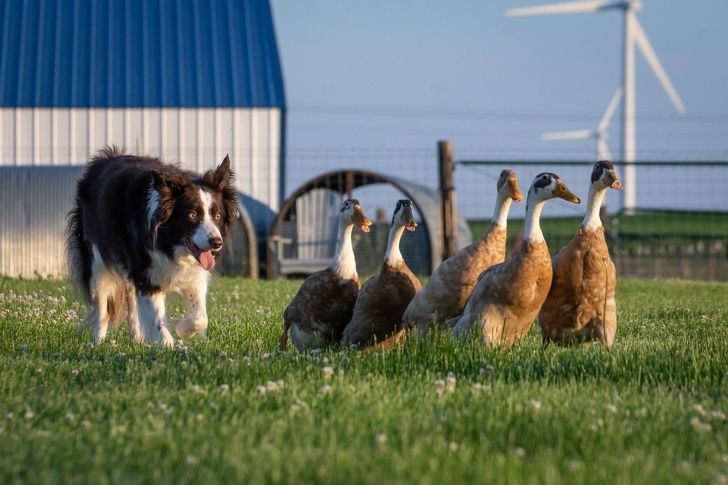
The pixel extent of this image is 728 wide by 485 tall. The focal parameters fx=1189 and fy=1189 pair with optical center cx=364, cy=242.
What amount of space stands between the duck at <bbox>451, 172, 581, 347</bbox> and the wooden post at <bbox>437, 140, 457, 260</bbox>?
38.4 ft

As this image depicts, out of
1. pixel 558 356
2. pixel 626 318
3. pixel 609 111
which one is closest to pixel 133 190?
pixel 558 356

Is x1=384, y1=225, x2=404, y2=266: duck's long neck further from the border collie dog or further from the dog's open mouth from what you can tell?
the dog's open mouth

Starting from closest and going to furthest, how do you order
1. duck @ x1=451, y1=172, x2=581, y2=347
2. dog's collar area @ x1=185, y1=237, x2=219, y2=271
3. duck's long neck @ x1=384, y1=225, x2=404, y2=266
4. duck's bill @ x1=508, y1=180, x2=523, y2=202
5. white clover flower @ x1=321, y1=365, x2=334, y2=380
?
white clover flower @ x1=321, y1=365, x2=334, y2=380, duck @ x1=451, y1=172, x2=581, y2=347, duck's bill @ x1=508, y1=180, x2=523, y2=202, duck's long neck @ x1=384, y1=225, x2=404, y2=266, dog's collar area @ x1=185, y1=237, x2=219, y2=271

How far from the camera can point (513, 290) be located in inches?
261

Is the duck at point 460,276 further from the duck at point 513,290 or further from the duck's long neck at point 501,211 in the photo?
the duck at point 513,290

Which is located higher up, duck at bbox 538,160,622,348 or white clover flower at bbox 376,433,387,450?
duck at bbox 538,160,622,348

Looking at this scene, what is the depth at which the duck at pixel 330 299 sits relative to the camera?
7582 mm

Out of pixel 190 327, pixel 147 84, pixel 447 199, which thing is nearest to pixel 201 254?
pixel 190 327

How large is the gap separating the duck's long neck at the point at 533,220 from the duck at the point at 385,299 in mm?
763

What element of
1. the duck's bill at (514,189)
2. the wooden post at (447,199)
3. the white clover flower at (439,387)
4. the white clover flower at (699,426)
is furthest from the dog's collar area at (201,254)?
the wooden post at (447,199)

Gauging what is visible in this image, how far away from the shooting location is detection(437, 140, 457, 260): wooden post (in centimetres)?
1875

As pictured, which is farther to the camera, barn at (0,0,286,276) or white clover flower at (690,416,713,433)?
barn at (0,0,286,276)

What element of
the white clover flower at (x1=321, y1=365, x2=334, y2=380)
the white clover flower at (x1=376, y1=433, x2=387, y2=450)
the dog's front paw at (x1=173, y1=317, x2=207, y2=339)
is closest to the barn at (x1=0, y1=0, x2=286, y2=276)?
the dog's front paw at (x1=173, y1=317, x2=207, y2=339)

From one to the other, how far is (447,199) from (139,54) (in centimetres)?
1048
